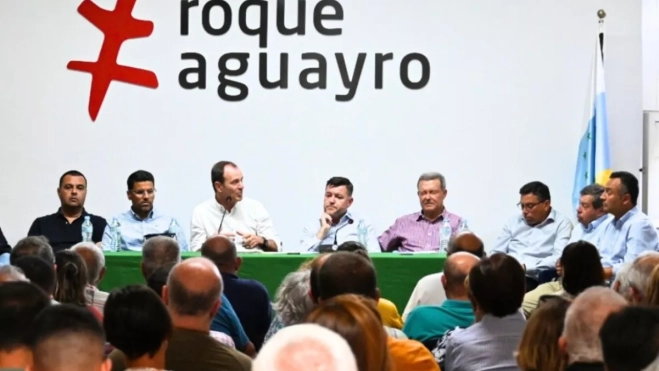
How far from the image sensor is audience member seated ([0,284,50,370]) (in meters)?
2.46

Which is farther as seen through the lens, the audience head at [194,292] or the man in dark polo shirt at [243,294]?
the man in dark polo shirt at [243,294]

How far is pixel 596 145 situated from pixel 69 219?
3.73 m

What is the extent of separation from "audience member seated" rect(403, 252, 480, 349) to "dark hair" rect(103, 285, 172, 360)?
4.33 ft

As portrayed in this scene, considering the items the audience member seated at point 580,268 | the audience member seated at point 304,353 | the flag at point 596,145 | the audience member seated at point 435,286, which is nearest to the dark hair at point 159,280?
the audience member seated at point 435,286

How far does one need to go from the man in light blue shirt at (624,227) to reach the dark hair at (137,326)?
4.27 m

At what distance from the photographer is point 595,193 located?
693 centimetres

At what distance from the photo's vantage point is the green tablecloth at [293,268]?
600 cm

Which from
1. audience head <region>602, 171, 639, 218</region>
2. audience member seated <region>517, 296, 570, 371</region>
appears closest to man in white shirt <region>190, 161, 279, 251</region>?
audience head <region>602, 171, 639, 218</region>

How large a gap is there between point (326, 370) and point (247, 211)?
565 centimetres

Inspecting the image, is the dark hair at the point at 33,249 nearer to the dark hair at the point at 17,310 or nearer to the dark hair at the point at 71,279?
the dark hair at the point at 71,279

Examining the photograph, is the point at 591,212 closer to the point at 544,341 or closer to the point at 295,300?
the point at 295,300

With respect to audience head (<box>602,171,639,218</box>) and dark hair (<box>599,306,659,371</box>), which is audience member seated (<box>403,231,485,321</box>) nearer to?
audience head (<box>602,171,639,218</box>)

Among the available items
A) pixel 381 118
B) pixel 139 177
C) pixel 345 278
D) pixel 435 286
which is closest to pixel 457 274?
pixel 345 278

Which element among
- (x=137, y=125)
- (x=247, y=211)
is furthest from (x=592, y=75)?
(x=137, y=125)
